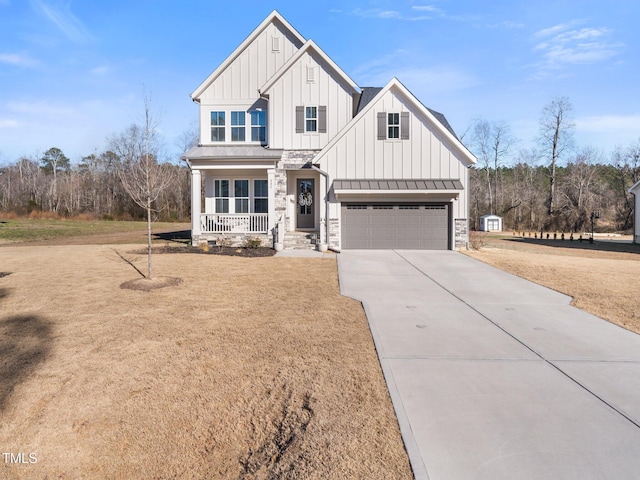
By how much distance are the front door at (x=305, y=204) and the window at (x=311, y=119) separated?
94.8 inches

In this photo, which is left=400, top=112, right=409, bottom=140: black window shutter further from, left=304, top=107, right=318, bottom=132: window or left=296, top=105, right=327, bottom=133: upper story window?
left=304, top=107, right=318, bottom=132: window

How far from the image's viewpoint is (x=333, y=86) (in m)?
18.0

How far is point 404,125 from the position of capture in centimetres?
1666

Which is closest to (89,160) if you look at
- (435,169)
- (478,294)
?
(435,169)

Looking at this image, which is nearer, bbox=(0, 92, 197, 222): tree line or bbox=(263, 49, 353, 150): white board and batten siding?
bbox=(263, 49, 353, 150): white board and batten siding

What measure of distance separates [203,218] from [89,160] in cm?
5910

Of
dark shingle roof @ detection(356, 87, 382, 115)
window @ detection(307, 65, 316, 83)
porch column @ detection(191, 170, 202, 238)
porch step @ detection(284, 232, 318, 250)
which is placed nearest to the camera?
porch step @ detection(284, 232, 318, 250)

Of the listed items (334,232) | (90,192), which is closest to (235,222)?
(334,232)

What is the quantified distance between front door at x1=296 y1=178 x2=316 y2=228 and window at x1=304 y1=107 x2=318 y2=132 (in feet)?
7.90

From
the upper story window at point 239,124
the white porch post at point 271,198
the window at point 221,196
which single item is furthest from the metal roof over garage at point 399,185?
the window at point 221,196

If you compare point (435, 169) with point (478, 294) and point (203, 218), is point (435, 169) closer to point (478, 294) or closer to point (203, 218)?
point (478, 294)

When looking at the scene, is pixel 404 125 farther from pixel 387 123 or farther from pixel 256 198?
pixel 256 198

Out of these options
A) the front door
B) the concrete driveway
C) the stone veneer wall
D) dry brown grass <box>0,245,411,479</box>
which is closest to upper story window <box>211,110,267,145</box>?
the front door

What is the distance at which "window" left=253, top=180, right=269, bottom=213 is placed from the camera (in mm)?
18484
